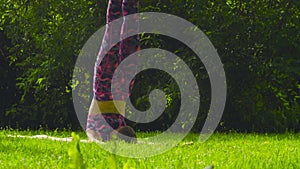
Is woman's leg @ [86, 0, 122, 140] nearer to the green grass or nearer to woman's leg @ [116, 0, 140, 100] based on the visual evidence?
woman's leg @ [116, 0, 140, 100]

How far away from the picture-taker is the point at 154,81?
356 inches

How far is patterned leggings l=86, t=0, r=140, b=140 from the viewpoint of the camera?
5.92 meters

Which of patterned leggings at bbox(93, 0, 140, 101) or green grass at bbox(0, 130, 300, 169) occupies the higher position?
patterned leggings at bbox(93, 0, 140, 101)

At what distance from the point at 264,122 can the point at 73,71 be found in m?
3.12

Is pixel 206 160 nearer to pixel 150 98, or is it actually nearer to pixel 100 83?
pixel 100 83

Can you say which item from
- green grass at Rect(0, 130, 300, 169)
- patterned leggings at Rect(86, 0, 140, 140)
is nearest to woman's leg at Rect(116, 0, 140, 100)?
patterned leggings at Rect(86, 0, 140, 140)

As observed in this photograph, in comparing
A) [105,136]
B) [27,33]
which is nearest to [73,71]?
[27,33]

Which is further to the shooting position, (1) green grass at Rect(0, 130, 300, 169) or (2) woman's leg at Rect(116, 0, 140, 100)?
(2) woman's leg at Rect(116, 0, 140, 100)

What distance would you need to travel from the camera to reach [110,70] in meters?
6.00

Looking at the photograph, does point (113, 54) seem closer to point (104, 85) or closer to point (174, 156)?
point (104, 85)

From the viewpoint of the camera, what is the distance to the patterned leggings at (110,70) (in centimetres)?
592

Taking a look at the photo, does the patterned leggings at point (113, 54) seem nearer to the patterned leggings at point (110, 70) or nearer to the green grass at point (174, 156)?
the patterned leggings at point (110, 70)

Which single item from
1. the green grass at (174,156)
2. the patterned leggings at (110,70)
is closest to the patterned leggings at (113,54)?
the patterned leggings at (110,70)

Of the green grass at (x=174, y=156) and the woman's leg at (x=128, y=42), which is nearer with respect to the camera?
the green grass at (x=174, y=156)
